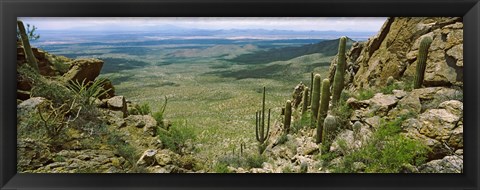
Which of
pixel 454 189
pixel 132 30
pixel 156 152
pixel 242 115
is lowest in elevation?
pixel 454 189

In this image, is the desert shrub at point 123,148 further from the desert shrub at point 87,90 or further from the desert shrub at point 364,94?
the desert shrub at point 364,94

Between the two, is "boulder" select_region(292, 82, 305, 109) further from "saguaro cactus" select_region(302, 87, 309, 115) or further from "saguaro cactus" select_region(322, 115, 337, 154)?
"saguaro cactus" select_region(322, 115, 337, 154)

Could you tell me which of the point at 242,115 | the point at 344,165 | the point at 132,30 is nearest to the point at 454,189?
the point at 344,165

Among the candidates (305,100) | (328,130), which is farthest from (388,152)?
(305,100)

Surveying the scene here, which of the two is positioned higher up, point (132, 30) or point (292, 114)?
point (132, 30)

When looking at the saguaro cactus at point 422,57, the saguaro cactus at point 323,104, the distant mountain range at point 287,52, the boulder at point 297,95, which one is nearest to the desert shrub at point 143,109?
the distant mountain range at point 287,52
